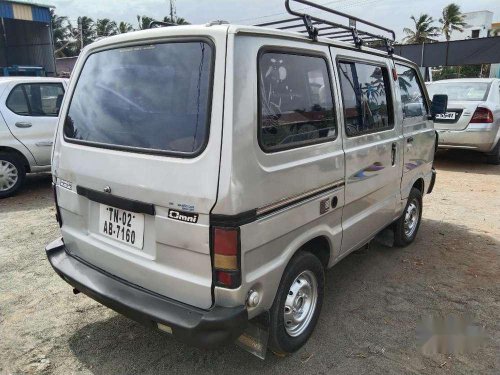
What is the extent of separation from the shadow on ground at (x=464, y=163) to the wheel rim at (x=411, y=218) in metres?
4.28

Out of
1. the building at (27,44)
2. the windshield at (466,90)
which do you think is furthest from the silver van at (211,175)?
the building at (27,44)

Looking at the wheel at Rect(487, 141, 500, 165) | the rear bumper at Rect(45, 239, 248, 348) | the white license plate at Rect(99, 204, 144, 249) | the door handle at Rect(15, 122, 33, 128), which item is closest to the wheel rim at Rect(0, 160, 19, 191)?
the door handle at Rect(15, 122, 33, 128)

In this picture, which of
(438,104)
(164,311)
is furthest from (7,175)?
(438,104)

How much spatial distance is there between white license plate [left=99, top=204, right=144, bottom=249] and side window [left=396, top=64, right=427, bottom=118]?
2754mm

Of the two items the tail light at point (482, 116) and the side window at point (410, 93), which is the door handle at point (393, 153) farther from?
the tail light at point (482, 116)

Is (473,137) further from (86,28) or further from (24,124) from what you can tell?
(86,28)

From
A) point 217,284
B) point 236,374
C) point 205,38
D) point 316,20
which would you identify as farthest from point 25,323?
point 316,20

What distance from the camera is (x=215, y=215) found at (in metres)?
2.00

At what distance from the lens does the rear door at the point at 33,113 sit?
20.2 feet

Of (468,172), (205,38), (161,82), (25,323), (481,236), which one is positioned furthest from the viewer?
(468,172)

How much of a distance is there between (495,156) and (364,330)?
7206mm

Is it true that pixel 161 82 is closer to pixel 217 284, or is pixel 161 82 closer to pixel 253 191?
pixel 253 191

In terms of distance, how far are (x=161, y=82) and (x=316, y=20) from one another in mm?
1101

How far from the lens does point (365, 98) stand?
10.7 feet
